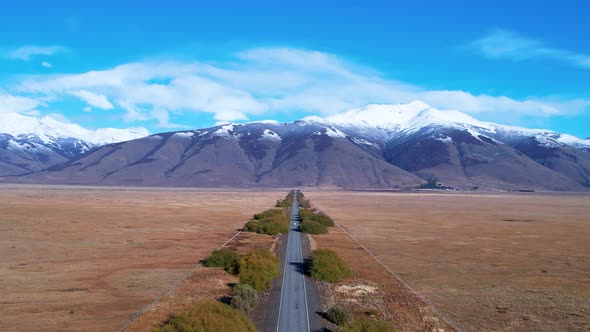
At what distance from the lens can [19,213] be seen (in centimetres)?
9931

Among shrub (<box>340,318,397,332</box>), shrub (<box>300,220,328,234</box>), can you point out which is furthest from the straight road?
shrub (<box>300,220,328,234</box>)

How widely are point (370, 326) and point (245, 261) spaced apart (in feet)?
60.4

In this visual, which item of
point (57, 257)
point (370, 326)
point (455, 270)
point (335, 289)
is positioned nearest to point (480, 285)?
point (455, 270)

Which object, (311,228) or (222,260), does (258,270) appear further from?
(311,228)

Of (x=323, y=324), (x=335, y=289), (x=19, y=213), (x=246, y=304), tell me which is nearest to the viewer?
(x=323, y=324)

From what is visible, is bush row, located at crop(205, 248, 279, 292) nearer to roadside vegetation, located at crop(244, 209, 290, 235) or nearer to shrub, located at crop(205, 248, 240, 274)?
shrub, located at crop(205, 248, 240, 274)

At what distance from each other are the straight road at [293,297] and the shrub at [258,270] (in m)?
1.27

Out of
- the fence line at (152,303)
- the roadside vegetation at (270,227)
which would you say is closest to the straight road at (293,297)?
the fence line at (152,303)

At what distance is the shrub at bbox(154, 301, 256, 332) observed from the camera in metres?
23.0

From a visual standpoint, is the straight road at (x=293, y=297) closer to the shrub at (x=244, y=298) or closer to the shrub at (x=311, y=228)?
the shrub at (x=244, y=298)

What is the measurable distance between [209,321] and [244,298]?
830 cm

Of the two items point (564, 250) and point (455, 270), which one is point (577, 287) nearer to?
point (455, 270)

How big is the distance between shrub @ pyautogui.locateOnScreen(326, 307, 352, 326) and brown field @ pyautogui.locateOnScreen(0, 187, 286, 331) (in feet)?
39.9

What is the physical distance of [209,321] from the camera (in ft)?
77.2
